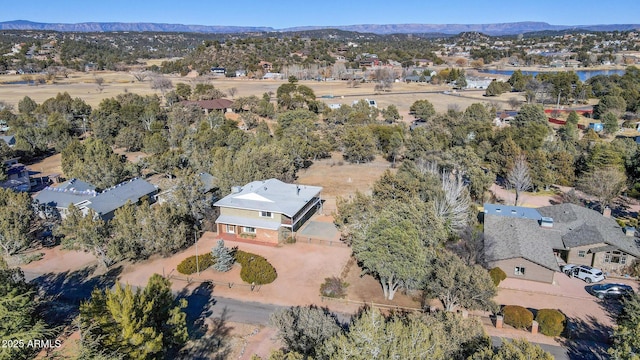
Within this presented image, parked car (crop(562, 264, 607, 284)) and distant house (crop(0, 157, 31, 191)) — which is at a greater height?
distant house (crop(0, 157, 31, 191))

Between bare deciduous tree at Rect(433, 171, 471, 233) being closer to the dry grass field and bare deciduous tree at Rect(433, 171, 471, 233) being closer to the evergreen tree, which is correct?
the evergreen tree

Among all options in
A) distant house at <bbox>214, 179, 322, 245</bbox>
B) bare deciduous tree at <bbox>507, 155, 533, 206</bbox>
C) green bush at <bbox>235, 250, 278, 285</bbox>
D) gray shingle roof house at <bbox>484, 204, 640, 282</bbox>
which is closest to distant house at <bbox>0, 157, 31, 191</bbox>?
distant house at <bbox>214, 179, 322, 245</bbox>

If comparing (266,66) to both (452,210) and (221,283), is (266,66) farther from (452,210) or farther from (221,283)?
(221,283)

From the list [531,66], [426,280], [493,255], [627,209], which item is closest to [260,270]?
[426,280]

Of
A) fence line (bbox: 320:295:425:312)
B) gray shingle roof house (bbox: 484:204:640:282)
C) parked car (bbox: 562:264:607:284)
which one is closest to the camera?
fence line (bbox: 320:295:425:312)

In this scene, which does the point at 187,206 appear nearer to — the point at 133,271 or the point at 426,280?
the point at 133,271
